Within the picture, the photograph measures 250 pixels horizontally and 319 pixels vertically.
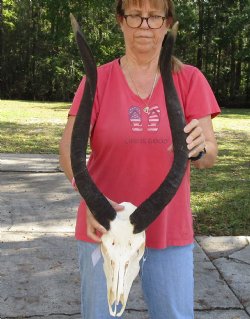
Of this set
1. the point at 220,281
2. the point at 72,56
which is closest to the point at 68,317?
the point at 220,281

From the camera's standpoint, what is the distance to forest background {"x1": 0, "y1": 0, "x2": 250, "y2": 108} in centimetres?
3884

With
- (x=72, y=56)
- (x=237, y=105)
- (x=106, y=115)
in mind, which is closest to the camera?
(x=106, y=115)

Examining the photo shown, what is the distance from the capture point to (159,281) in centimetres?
231

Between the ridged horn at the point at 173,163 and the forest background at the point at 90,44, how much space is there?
116ft

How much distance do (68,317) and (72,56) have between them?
124 ft

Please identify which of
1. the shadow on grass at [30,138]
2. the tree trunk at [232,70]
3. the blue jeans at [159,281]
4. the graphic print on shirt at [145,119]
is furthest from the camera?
the tree trunk at [232,70]

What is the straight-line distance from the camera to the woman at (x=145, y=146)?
85.8 inches

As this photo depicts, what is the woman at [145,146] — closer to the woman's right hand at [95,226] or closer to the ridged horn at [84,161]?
the woman's right hand at [95,226]

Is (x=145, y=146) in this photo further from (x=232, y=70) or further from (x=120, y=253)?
(x=232, y=70)

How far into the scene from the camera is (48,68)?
41.6 metres

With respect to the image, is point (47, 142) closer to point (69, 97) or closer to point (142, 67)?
point (142, 67)

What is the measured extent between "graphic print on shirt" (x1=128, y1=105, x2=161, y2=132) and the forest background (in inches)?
1389

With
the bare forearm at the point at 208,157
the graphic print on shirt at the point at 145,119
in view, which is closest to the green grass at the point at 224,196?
the bare forearm at the point at 208,157

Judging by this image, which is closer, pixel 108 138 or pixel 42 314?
Result: pixel 108 138
